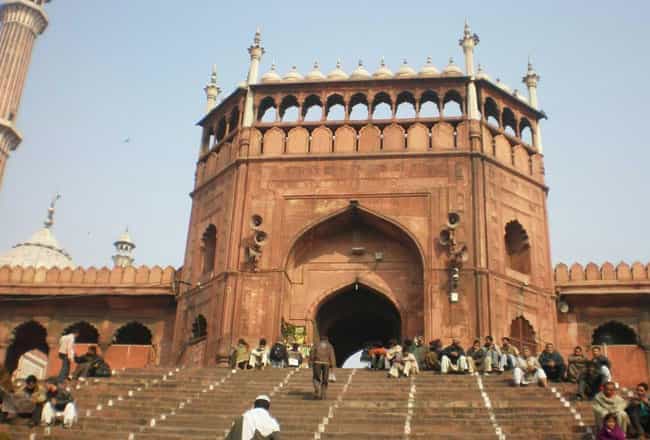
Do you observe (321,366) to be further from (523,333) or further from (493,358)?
(523,333)

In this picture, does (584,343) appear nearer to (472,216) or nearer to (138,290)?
(472,216)

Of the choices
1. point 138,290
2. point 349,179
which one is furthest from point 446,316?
point 138,290

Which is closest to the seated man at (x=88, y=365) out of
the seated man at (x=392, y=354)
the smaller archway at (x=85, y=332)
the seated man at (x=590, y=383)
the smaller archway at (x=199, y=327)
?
the smaller archway at (x=199, y=327)

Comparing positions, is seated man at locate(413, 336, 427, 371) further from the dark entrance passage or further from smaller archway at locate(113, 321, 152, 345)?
smaller archway at locate(113, 321, 152, 345)

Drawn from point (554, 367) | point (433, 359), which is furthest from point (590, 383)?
point (433, 359)

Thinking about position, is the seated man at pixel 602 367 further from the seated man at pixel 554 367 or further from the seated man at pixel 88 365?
the seated man at pixel 88 365

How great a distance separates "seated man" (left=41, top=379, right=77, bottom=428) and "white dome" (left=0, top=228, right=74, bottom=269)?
29.1 metres

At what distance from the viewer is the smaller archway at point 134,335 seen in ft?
72.4

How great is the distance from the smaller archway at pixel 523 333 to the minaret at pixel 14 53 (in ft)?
69.3

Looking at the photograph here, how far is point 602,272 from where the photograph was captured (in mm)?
19484

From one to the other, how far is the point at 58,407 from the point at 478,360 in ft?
23.8

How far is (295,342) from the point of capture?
17.9 meters

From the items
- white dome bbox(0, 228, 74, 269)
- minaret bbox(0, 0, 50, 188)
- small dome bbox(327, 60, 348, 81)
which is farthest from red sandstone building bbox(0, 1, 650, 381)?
white dome bbox(0, 228, 74, 269)

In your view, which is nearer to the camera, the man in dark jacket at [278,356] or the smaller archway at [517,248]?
the man in dark jacket at [278,356]
